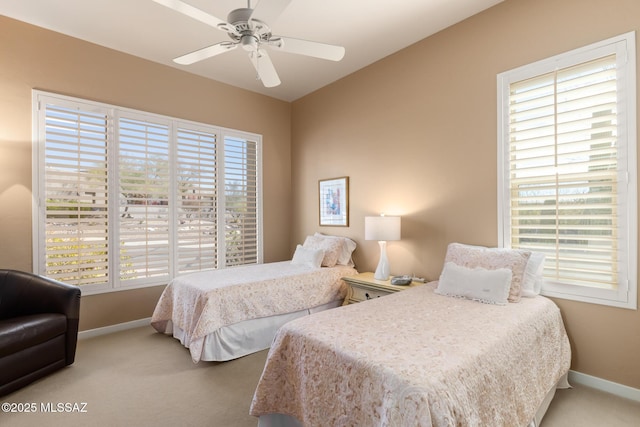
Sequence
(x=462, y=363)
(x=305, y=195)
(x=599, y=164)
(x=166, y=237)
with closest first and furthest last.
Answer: (x=462, y=363) < (x=599, y=164) < (x=166, y=237) < (x=305, y=195)

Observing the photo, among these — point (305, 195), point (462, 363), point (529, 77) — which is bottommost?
point (462, 363)

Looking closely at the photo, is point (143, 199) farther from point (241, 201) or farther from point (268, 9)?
point (268, 9)

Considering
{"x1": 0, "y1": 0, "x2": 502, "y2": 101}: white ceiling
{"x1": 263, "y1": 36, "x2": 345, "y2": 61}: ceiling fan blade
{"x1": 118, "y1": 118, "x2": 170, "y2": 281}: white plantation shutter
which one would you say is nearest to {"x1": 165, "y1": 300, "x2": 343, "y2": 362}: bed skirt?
{"x1": 118, "y1": 118, "x2": 170, "y2": 281}: white plantation shutter

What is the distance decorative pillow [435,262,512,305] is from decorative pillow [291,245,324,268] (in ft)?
A: 4.96

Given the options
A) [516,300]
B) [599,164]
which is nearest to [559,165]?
[599,164]

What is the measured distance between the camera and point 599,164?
7.32ft

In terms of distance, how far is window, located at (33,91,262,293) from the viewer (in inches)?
124

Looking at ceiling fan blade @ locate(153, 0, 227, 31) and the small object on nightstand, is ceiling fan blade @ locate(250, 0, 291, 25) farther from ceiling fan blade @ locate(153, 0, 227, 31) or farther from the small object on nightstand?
the small object on nightstand

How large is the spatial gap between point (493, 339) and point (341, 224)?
2.75 m

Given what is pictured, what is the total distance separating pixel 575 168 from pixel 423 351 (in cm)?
194

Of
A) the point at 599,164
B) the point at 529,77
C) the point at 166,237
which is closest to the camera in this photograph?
the point at 599,164

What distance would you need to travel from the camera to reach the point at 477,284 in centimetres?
232

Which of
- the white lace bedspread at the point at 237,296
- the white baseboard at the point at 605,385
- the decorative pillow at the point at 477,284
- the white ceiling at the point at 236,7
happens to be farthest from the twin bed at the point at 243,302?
the white ceiling at the point at 236,7

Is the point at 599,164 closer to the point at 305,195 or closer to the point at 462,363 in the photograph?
the point at 462,363
